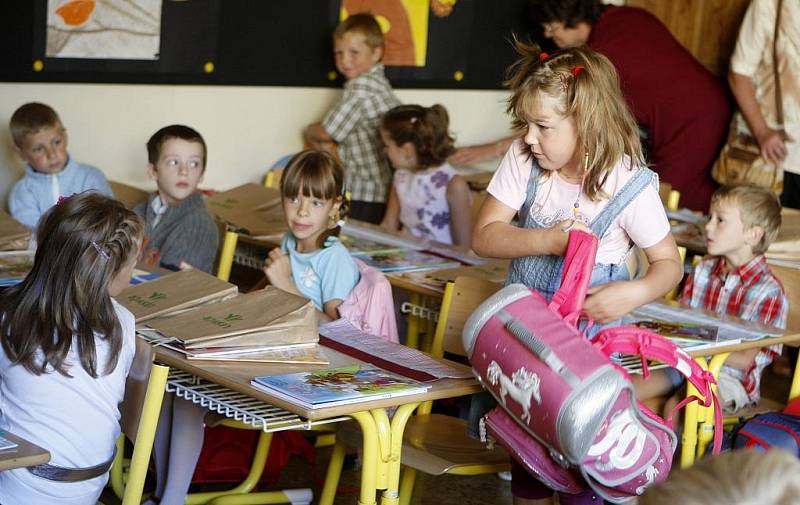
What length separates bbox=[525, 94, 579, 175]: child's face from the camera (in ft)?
8.71

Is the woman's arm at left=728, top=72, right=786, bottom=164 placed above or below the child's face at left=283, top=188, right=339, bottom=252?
above

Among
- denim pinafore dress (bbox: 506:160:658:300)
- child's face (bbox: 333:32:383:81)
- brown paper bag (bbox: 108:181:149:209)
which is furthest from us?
child's face (bbox: 333:32:383:81)

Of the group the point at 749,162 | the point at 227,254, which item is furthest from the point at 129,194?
the point at 749,162

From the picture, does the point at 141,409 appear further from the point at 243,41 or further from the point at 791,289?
the point at 243,41

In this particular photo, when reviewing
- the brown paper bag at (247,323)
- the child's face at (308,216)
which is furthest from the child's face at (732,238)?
the brown paper bag at (247,323)

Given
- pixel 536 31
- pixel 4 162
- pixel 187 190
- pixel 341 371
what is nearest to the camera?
pixel 341 371

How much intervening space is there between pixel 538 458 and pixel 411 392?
30 cm

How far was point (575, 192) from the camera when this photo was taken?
9.12 feet

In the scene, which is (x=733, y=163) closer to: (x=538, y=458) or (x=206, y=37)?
(x=206, y=37)

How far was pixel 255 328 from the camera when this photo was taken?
2.73 metres

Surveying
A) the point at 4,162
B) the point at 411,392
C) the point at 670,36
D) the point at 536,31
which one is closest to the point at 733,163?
the point at 670,36

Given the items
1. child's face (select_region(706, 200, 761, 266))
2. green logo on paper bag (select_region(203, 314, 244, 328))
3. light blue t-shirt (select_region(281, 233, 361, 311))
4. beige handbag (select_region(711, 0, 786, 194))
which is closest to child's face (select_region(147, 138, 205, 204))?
light blue t-shirt (select_region(281, 233, 361, 311))

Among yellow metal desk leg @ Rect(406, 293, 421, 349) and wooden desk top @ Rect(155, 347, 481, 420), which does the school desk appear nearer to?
wooden desk top @ Rect(155, 347, 481, 420)

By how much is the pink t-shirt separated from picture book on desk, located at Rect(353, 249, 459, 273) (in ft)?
3.36
